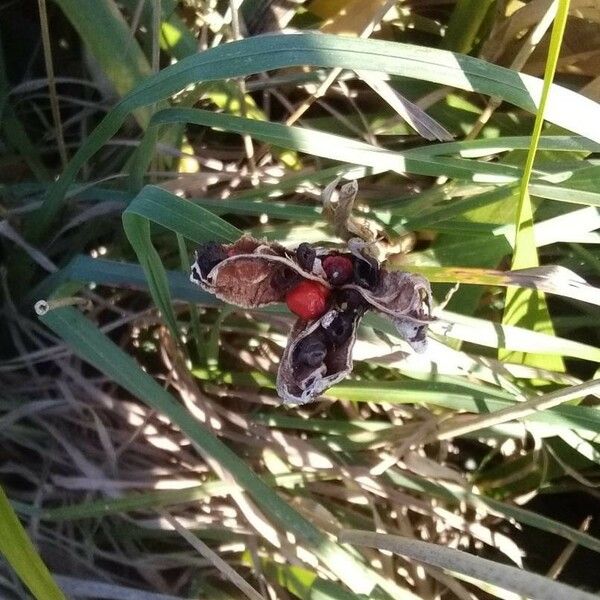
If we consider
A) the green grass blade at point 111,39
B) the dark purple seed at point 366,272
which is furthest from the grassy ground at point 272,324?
the dark purple seed at point 366,272

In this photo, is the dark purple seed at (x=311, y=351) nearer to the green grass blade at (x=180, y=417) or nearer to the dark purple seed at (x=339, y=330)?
the dark purple seed at (x=339, y=330)

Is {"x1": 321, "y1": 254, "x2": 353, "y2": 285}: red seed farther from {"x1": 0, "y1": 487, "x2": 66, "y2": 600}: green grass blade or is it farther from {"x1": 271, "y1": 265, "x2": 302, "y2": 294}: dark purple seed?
{"x1": 0, "y1": 487, "x2": 66, "y2": 600}: green grass blade

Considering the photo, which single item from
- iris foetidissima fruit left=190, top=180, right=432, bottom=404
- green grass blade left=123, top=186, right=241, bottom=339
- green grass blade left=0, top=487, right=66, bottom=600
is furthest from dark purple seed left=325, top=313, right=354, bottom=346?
green grass blade left=0, top=487, right=66, bottom=600

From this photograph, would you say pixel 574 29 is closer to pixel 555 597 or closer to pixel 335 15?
pixel 335 15

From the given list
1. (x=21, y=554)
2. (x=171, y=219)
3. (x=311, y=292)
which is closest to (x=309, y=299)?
(x=311, y=292)

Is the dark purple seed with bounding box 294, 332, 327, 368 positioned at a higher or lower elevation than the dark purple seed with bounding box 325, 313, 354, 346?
lower

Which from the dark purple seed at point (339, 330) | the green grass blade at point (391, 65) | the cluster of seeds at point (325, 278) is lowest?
the dark purple seed at point (339, 330)
